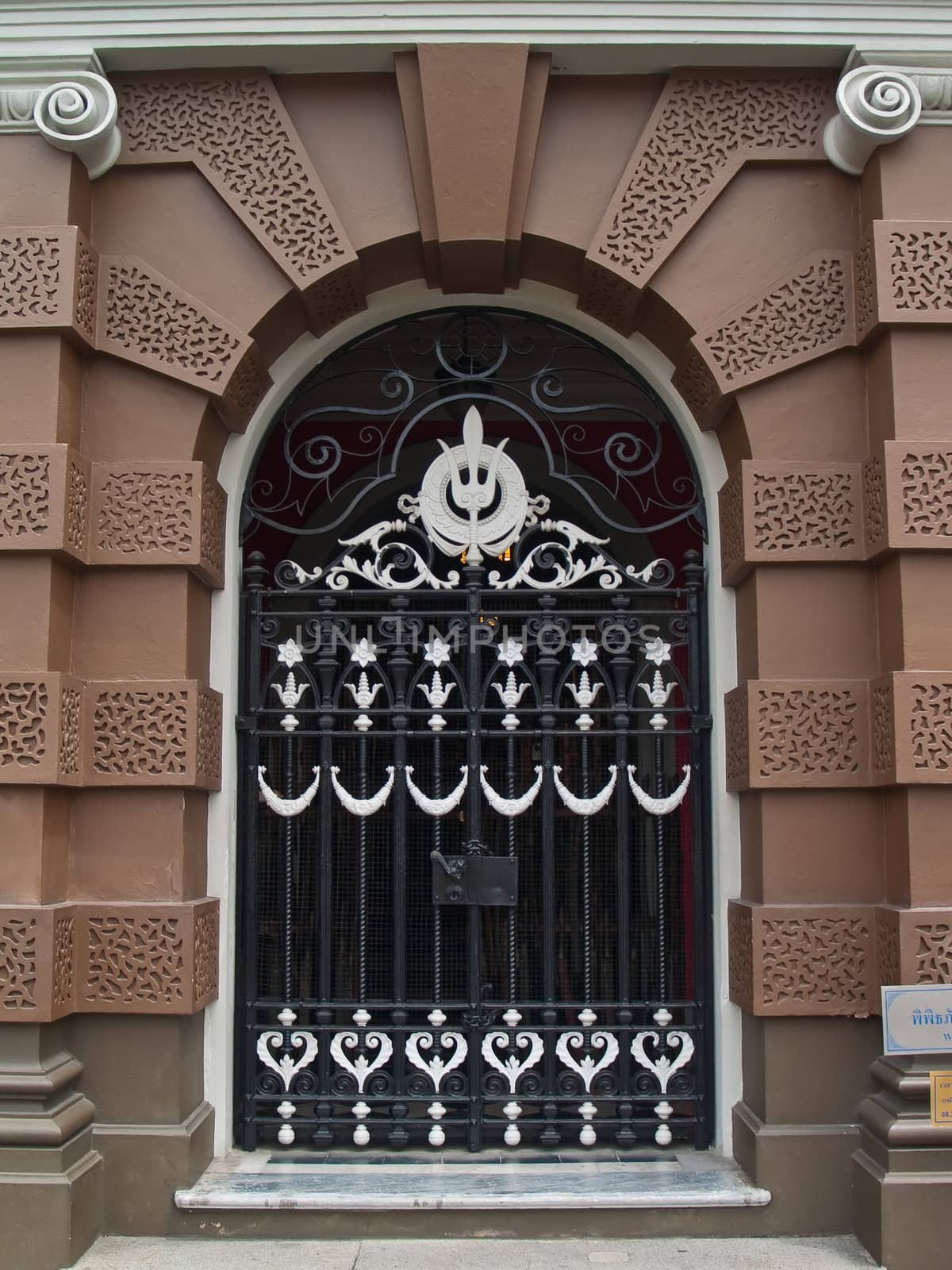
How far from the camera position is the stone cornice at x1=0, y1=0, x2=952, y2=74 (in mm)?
4594

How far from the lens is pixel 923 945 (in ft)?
13.8

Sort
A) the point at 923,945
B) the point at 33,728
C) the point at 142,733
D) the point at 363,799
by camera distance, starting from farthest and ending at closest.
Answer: the point at 363,799, the point at 142,733, the point at 33,728, the point at 923,945

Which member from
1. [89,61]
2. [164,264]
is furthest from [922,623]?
[89,61]

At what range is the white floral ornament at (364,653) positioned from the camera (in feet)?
16.5

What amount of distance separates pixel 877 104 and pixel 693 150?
0.71 metres

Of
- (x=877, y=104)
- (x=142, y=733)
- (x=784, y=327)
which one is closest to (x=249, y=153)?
(x=784, y=327)

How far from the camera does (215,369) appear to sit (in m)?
4.69

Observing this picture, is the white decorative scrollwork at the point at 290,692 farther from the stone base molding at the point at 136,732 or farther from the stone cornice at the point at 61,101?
the stone cornice at the point at 61,101

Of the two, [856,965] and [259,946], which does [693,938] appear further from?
[259,946]

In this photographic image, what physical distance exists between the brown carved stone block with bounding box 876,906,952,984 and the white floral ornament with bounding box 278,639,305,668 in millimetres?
2586

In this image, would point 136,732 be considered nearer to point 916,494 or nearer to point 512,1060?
point 512,1060

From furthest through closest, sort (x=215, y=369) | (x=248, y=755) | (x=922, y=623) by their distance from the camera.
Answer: (x=248, y=755), (x=215, y=369), (x=922, y=623)

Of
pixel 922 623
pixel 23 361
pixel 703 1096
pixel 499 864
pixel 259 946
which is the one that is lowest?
pixel 703 1096

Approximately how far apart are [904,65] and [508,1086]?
173 inches
